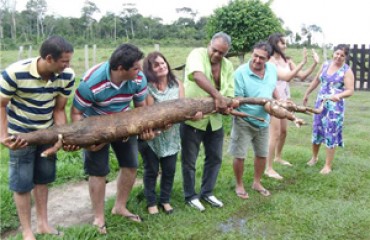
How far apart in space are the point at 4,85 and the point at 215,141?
1.87 meters

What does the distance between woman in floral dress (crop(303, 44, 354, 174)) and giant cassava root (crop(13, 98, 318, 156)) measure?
151 centimetres

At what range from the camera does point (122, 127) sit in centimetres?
300

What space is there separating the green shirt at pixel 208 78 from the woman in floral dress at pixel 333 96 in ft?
4.93

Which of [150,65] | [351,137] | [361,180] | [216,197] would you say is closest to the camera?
[150,65]

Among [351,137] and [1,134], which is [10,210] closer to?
[1,134]

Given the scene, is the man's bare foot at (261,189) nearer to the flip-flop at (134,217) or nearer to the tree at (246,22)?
the flip-flop at (134,217)

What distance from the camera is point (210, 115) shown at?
11.5 ft

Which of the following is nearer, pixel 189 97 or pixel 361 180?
pixel 189 97

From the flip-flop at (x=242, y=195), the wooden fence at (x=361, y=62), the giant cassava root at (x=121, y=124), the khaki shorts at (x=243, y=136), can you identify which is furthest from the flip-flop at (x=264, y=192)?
the wooden fence at (x=361, y=62)

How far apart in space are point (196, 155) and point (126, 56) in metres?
1.30

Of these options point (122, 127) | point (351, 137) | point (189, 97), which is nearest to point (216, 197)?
point (189, 97)

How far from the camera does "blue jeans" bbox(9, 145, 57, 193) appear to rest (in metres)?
2.78

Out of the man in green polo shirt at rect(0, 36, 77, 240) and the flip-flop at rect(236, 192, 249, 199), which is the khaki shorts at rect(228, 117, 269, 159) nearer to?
the flip-flop at rect(236, 192, 249, 199)

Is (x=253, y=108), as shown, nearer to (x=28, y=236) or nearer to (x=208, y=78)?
(x=208, y=78)
